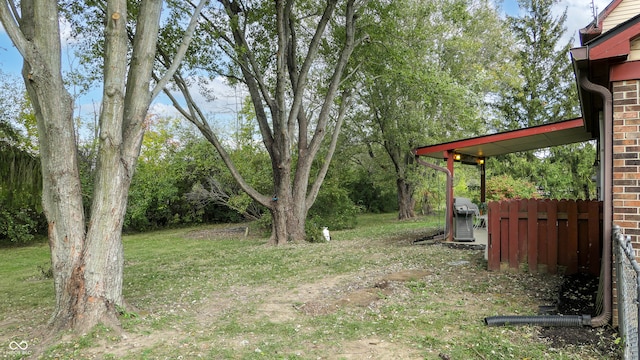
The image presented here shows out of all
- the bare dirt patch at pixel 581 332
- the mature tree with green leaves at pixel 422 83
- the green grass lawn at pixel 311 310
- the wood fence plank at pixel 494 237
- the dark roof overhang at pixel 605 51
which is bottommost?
the green grass lawn at pixel 311 310

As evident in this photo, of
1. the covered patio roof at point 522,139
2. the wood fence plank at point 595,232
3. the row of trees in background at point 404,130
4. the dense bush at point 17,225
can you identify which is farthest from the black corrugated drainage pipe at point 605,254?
the dense bush at point 17,225

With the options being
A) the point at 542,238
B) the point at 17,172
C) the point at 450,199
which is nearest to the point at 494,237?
the point at 542,238

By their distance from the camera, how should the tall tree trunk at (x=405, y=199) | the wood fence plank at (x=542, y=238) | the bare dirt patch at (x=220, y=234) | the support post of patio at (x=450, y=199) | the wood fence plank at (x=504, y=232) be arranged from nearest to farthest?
the wood fence plank at (x=542, y=238)
the wood fence plank at (x=504, y=232)
the support post of patio at (x=450, y=199)
the bare dirt patch at (x=220, y=234)
the tall tree trunk at (x=405, y=199)

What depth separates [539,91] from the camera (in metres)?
21.0

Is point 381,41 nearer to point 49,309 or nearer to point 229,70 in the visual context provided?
point 229,70

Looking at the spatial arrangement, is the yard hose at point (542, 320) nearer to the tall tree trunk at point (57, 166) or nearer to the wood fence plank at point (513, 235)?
the wood fence plank at point (513, 235)

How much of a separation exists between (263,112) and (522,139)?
281 inches

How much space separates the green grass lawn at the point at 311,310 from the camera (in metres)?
3.64

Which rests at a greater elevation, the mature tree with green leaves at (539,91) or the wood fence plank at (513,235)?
the mature tree with green leaves at (539,91)

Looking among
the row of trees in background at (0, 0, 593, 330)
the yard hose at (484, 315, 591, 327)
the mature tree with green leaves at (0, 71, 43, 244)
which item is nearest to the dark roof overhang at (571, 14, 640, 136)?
the yard hose at (484, 315, 591, 327)

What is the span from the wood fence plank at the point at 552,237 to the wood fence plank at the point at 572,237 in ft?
0.52

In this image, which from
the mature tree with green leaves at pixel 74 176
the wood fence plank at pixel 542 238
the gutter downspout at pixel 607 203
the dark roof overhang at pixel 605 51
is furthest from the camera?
the wood fence plank at pixel 542 238

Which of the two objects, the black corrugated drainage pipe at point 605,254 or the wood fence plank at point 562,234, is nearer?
the black corrugated drainage pipe at point 605,254

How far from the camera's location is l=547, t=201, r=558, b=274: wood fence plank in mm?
6207
